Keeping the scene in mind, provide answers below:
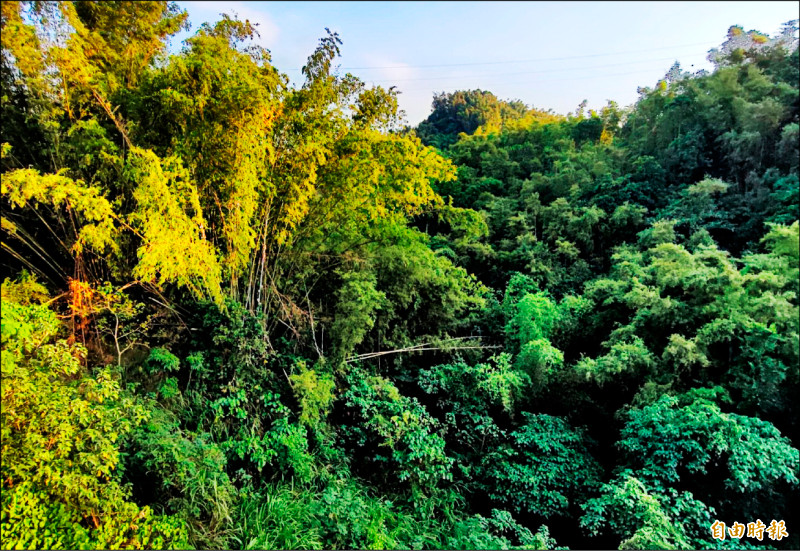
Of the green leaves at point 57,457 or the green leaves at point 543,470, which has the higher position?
the green leaves at point 57,457

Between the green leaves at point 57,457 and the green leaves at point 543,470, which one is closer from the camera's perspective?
the green leaves at point 57,457

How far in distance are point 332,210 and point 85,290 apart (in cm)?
221

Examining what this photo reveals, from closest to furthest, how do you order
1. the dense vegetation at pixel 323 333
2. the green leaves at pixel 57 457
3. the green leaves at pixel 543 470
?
the green leaves at pixel 57 457 → the dense vegetation at pixel 323 333 → the green leaves at pixel 543 470

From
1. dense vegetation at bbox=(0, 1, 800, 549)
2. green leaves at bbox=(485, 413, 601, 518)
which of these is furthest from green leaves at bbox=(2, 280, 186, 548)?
green leaves at bbox=(485, 413, 601, 518)

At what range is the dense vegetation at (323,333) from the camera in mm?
2715

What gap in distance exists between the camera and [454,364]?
208 inches

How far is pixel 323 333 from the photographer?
481 cm

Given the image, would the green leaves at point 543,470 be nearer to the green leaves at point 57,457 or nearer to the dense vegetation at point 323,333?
the dense vegetation at point 323,333

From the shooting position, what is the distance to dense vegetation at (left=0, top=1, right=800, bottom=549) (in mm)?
2715

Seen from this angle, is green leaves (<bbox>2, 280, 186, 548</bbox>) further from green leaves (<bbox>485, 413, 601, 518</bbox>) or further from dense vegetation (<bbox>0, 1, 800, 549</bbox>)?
green leaves (<bbox>485, 413, 601, 518</bbox>)

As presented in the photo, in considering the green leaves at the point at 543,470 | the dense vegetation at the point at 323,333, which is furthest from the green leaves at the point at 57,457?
the green leaves at the point at 543,470

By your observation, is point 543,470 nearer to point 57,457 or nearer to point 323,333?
point 323,333

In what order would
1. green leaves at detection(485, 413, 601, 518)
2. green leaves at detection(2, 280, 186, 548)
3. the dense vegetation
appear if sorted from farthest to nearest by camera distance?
green leaves at detection(485, 413, 601, 518)
the dense vegetation
green leaves at detection(2, 280, 186, 548)

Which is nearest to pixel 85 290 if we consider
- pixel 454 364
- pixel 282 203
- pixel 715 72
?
pixel 282 203
